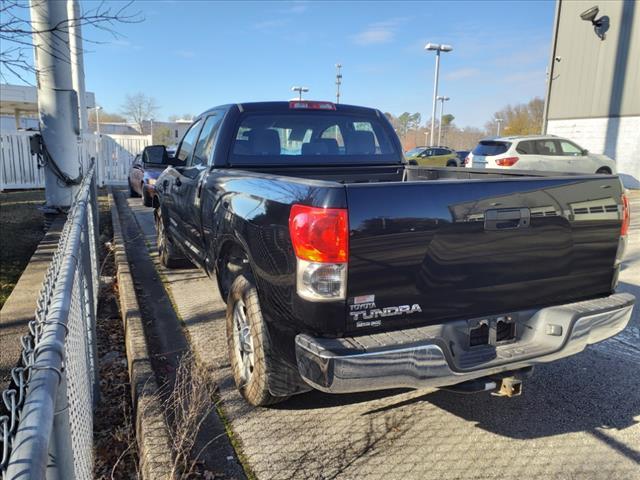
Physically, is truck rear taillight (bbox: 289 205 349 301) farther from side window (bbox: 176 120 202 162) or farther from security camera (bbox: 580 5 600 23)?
security camera (bbox: 580 5 600 23)

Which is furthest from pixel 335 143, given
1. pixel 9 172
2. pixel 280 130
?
pixel 9 172

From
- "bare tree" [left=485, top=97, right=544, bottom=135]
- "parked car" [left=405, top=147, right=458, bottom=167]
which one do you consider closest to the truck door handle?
"parked car" [left=405, top=147, right=458, bottom=167]

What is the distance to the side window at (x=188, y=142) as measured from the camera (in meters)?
5.45

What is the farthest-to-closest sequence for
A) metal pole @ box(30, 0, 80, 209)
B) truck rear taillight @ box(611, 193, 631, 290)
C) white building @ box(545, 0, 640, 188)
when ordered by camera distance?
1. white building @ box(545, 0, 640, 188)
2. metal pole @ box(30, 0, 80, 209)
3. truck rear taillight @ box(611, 193, 631, 290)

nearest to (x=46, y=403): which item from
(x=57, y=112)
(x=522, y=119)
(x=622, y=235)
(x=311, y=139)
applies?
(x=622, y=235)

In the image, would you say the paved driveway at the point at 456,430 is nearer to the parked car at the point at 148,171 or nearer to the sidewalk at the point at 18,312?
the sidewalk at the point at 18,312

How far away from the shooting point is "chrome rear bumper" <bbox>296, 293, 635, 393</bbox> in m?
2.49

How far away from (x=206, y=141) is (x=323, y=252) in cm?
281

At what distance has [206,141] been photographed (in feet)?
16.1

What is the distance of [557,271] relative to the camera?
122 inches

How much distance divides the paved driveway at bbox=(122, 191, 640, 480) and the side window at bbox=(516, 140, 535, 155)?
43.1 feet

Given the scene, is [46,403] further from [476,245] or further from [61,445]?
[476,245]

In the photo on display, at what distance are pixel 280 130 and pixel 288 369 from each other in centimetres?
250

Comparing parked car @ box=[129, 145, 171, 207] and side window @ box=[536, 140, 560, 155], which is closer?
parked car @ box=[129, 145, 171, 207]
